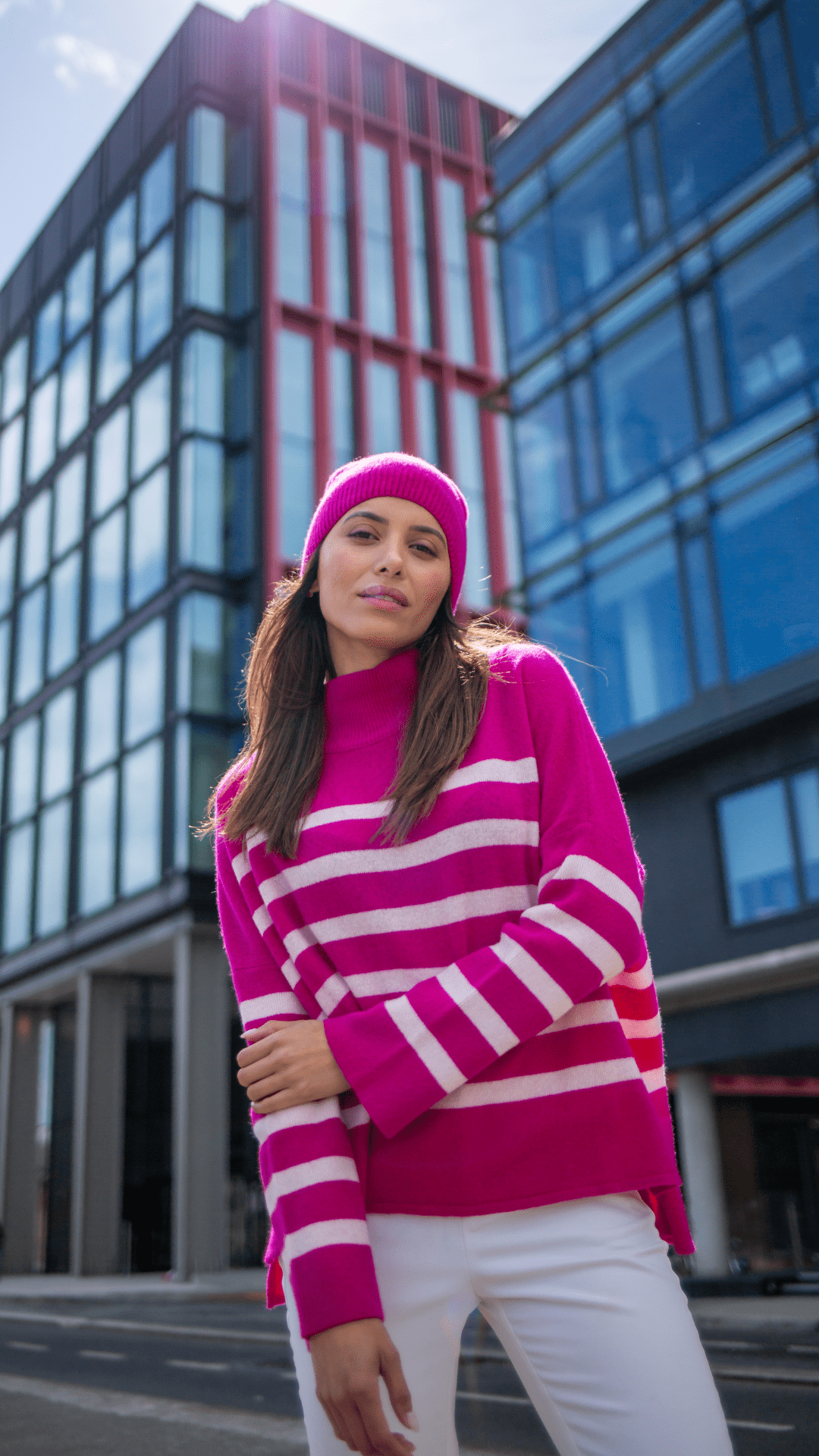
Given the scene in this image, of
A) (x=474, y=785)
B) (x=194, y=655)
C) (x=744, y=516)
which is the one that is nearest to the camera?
(x=474, y=785)

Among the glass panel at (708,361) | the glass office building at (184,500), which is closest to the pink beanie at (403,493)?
the glass panel at (708,361)

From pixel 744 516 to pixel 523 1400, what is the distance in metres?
12.7

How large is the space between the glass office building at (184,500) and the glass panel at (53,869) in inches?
4.0

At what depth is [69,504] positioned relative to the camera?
32875mm

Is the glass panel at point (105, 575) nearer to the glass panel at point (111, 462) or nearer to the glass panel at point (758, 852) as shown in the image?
the glass panel at point (111, 462)

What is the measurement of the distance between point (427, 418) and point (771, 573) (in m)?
15.2

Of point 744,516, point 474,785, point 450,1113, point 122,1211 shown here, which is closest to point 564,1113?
point 450,1113

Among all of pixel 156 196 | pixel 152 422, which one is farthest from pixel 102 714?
pixel 156 196

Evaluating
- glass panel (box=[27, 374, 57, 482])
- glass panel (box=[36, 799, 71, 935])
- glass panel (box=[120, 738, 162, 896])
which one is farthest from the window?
glass panel (box=[27, 374, 57, 482])

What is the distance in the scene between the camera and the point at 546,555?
2072 centimetres

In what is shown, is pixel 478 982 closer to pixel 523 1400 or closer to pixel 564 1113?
pixel 564 1113

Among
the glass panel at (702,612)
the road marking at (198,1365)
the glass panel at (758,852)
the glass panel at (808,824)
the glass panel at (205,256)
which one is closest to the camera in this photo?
the road marking at (198,1365)

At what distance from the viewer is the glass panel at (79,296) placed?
33.5m

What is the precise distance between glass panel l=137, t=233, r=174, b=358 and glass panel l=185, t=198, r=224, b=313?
3.20ft
